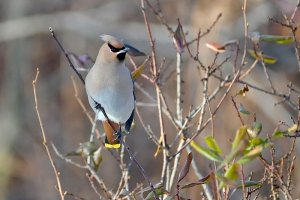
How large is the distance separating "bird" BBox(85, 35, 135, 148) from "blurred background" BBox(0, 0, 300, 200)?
208 inches

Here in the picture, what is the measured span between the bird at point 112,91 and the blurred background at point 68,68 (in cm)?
528

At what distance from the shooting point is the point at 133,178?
944 centimetres

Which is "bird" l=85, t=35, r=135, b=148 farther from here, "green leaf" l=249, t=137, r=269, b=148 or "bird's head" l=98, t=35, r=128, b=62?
"green leaf" l=249, t=137, r=269, b=148

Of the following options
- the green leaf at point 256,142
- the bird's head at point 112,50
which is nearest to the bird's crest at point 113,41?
the bird's head at point 112,50

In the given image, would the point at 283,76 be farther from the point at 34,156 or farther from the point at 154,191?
the point at 154,191

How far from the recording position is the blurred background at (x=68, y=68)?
9352mm

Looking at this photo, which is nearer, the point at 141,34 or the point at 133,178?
the point at 133,178

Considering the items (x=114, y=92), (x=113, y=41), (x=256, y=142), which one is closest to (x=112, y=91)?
(x=114, y=92)

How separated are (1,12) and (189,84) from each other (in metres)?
3.16

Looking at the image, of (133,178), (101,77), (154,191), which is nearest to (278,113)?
(133,178)

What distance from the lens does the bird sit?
3.37 m

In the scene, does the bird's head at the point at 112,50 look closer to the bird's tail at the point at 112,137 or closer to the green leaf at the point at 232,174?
the bird's tail at the point at 112,137

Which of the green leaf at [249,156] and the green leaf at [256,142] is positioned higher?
the green leaf at [256,142]

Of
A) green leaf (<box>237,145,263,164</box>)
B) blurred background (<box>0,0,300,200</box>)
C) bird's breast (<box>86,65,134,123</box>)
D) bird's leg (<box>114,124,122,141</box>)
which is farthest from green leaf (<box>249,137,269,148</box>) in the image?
blurred background (<box>0,0,300,200</box>)
